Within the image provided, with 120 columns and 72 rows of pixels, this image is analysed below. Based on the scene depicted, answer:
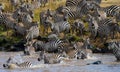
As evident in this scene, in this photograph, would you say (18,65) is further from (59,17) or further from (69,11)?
(69,11)

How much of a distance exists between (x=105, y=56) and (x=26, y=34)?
6341 mm

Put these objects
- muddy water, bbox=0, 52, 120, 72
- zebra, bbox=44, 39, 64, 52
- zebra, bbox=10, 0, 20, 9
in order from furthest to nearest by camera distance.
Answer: zebra, bbox=10, 0, 20, 9
zebra, bbox=44, 39, 64, 52
muddy water, bbox=0, 52, 120, 72

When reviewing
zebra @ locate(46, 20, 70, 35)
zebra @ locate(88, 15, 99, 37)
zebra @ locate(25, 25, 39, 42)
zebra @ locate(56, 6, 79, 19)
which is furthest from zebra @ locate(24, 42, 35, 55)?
zebra @ locate(56, 6, 79, 19)

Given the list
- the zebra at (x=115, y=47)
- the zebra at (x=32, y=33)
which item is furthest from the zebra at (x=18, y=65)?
the zebra at (x=32, y=33)

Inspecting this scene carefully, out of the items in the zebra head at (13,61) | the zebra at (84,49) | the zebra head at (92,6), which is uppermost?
the zebra head at (92,6)

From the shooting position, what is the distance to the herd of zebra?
34.5 metres

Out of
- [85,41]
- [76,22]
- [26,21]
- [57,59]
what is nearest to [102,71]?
[57,59]

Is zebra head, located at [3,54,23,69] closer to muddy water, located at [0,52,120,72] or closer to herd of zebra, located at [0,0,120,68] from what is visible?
herd of zebra, located at [0,0,120,68]

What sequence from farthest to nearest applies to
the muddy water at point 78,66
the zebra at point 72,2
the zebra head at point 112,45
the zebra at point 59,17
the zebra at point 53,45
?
the zebra at point 72,2, the zebra at point 59,17, the zebra at point 53,45, the zebra head at point 112,45, the muddy water at point 78,66

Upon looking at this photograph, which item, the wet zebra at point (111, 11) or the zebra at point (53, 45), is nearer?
the zebra at point (53, 45)

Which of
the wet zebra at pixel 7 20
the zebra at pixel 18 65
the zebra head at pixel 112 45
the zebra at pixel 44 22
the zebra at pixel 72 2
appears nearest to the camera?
the zebra at pixel 18 65

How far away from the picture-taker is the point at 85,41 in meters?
35.6

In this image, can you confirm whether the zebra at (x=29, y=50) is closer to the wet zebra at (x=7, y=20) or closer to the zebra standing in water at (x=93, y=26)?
the zebra standing in water at (x=93, y=26)

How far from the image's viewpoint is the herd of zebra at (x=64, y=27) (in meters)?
34.5
